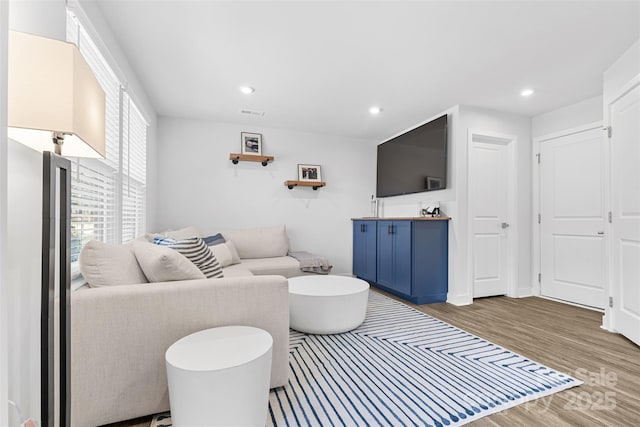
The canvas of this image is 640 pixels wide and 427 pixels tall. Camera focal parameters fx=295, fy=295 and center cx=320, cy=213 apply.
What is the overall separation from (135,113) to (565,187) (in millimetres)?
4726

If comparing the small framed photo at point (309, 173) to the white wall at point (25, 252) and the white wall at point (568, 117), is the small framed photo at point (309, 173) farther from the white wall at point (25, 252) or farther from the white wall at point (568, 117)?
the white wall at point (25, 252)

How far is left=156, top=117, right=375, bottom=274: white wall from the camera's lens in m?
3.92

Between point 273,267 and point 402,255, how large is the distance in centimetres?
150

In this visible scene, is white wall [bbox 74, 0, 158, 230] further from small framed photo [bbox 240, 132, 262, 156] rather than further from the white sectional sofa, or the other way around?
the white sectional sofa

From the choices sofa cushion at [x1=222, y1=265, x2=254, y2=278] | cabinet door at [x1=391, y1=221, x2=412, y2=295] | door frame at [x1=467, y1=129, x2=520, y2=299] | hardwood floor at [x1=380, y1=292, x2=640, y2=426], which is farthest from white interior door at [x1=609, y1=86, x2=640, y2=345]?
sofa cushion at [x1=222, y1=265, x2=254, y2=278]

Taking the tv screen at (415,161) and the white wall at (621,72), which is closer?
the white wall at (621,72)

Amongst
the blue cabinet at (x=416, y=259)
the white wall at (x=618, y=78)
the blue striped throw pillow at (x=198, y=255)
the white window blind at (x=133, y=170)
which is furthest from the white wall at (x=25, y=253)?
the white wall at (x=618, y=78)

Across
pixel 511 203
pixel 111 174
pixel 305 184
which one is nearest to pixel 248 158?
pixel 305 184

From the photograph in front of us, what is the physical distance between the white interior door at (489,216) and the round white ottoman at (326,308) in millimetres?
1827

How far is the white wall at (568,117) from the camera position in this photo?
3172 mm

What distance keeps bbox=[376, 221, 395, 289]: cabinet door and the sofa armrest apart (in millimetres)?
2455

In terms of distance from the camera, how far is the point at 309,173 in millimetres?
4516

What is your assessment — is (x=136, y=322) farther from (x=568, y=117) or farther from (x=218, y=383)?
(x=568, y=117)

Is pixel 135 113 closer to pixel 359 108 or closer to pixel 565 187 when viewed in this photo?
pixel 359 108
